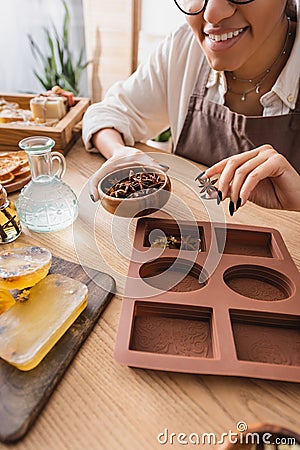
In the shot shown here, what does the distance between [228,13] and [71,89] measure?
5.51 ft

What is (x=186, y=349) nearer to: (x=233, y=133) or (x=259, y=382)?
(x=259, y=382)

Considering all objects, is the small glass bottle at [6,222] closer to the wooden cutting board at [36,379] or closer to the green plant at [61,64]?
the wooden cutting board at [36,379]

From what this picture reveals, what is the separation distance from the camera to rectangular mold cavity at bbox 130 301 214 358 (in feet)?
1.82

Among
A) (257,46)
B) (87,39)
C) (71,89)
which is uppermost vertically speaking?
(257,46)

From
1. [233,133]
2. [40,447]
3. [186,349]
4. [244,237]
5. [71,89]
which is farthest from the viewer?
[71,89]

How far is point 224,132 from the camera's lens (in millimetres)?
1173

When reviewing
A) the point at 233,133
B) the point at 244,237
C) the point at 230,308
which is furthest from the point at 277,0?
the point at 230,308

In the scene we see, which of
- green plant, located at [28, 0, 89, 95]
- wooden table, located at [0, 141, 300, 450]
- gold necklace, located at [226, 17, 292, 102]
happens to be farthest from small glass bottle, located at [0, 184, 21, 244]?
green plant, located at [28, 0, 89, 95]

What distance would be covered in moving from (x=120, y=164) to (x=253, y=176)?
0.31 meters

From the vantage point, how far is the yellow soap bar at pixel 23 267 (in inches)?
23.1

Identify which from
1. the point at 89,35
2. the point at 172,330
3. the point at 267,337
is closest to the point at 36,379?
the point at 172,330

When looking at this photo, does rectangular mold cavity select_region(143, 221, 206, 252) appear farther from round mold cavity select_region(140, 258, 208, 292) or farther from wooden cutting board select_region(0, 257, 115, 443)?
wooden cutting board select_region(0, 257, 115, 443)

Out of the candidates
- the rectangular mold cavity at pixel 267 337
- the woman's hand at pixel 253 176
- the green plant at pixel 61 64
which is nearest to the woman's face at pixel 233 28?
the woman's hand at pixel 253 176

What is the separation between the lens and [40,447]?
0.44m
